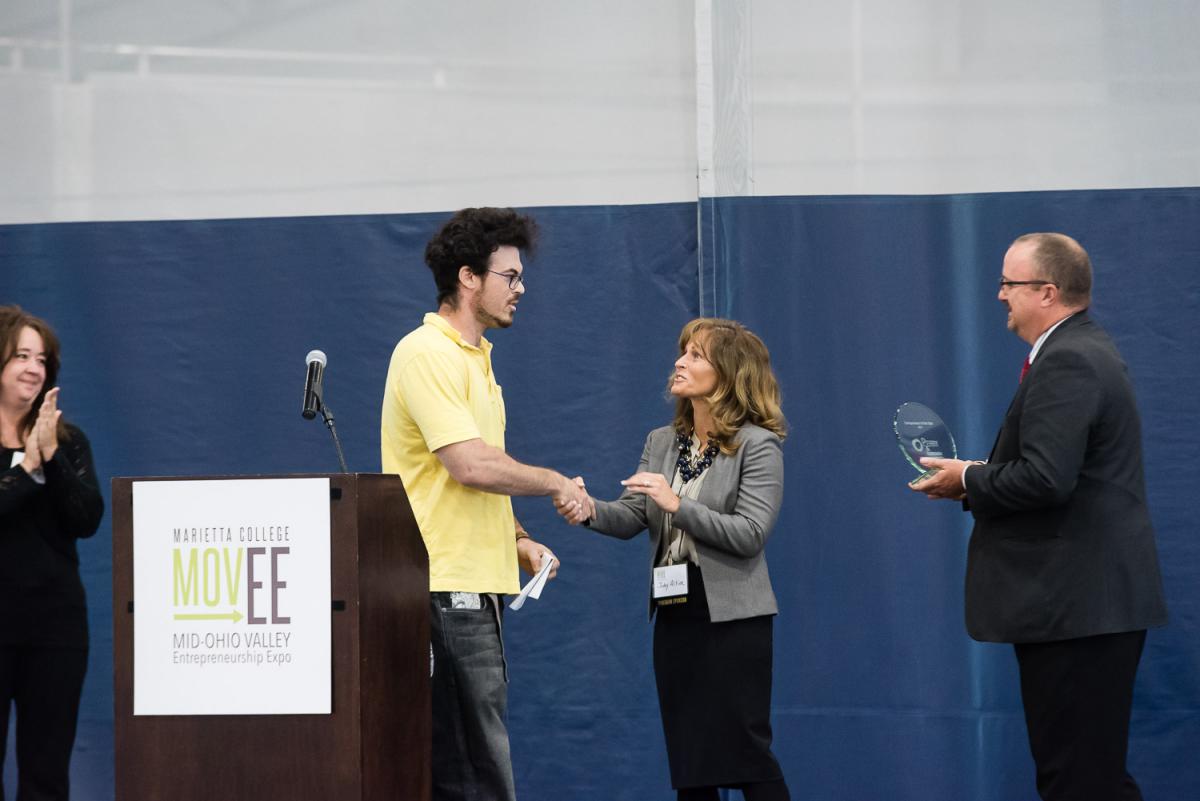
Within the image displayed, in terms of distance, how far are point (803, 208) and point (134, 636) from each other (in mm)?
2602

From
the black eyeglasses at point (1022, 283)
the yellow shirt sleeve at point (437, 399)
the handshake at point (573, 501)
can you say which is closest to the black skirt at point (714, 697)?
the handshake at point (573, 501)

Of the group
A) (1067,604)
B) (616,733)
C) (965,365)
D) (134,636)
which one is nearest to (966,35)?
(965,365)

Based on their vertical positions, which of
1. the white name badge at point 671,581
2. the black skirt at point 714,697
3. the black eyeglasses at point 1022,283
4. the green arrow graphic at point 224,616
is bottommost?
the black skirt at point 714,697

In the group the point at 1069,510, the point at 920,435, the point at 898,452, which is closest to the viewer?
the point at 1069,510

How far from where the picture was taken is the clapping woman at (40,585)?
3.27 m

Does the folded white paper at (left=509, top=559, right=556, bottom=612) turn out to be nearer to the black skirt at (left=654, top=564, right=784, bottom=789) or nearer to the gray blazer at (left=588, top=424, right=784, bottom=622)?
the gray blazer at (left=588, top=424, right=784, bottom=622)

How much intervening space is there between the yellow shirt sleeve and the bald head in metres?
1.36

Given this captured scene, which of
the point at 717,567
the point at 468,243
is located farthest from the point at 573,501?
the point at 468,243

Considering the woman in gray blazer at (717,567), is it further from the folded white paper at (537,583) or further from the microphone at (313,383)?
the microphone at (313,383)

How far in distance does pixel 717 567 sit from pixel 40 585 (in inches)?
67.9

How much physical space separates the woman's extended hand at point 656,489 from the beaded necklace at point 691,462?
0.19 meters

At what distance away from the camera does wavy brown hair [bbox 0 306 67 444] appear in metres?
3.40

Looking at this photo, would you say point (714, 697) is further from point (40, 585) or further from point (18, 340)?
point (18, 340)

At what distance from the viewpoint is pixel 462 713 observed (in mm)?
2771
